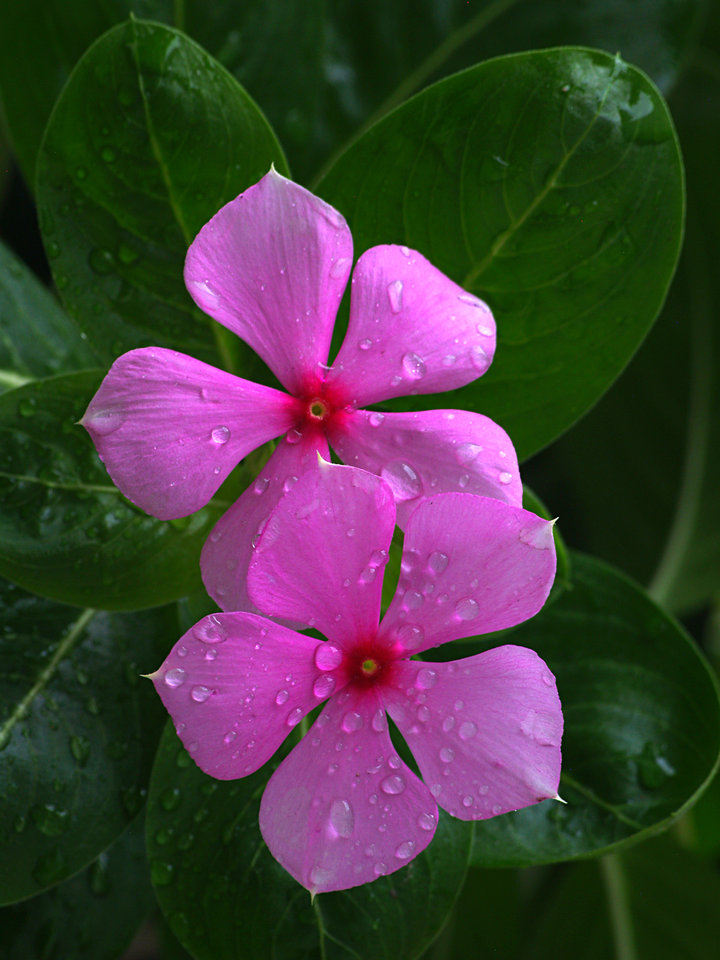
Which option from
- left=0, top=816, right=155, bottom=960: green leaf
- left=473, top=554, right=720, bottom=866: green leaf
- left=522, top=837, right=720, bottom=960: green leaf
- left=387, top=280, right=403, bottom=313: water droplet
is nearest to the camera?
left=387, top=280, right=403, bottom=313: water droplet

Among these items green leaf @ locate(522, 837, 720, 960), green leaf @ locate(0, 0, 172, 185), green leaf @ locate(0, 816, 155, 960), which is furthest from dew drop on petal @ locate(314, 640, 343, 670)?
green leaf @ locate(522, 837, 720, 960)

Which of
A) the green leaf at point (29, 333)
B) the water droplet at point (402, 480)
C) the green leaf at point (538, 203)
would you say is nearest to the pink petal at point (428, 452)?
the water droplet at point (402, 480)

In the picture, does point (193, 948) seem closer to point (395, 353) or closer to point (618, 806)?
point (618, 806)

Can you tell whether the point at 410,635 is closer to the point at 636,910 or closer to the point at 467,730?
the point at 467,730

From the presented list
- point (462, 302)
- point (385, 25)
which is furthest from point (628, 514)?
point (462, 302)

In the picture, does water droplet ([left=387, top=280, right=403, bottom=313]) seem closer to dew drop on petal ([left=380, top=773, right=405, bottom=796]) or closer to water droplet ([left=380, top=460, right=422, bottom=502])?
water droplet ([left=380, top=460, right=422, bottom=502])
